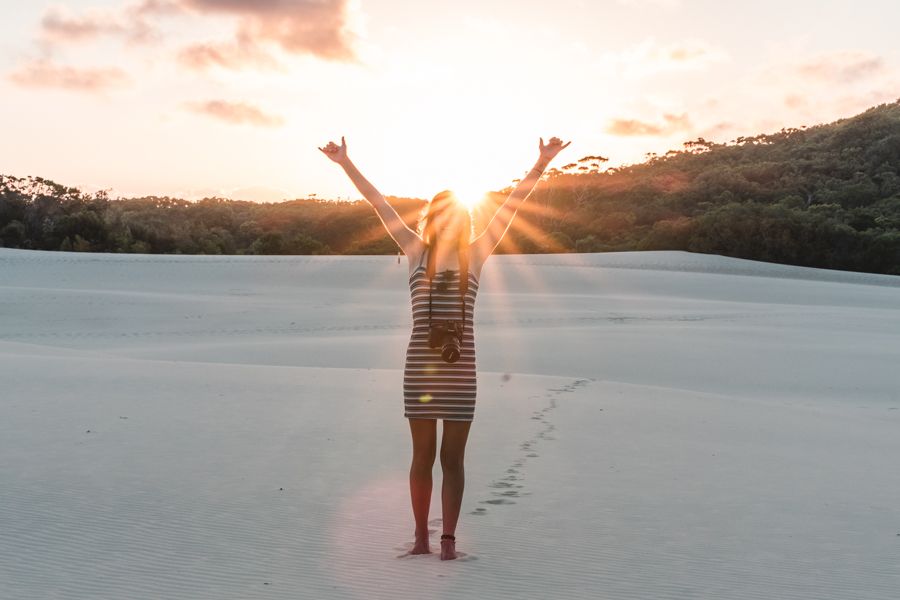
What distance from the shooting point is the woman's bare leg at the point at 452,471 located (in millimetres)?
3986

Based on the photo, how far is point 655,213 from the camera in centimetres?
6850

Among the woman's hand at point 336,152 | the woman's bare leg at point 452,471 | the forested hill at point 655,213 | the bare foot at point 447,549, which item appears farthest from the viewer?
the forested hill at point 655,213

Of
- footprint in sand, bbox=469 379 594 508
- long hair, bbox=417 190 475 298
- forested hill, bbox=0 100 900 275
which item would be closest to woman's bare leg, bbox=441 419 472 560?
long hair, bbox=417 190 475 298

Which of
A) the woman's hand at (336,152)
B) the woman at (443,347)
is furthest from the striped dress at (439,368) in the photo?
the woman's hand at (336,152)

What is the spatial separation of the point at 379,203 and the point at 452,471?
50.9 inches

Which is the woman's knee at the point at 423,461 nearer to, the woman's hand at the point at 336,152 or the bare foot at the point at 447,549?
the bare foot at the point at 447,549

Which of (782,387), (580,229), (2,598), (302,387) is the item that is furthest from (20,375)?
(580,229)

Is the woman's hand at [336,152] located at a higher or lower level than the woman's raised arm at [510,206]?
higher

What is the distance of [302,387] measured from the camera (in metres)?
10.0

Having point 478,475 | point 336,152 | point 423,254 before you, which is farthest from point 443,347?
point 478,475

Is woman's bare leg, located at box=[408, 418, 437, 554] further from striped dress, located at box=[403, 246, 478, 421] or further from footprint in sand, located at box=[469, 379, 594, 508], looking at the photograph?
footprint in sand, located at box=[469, 379, 594, 508]

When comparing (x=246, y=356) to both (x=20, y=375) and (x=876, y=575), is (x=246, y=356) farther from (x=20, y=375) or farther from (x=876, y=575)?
(x=876, y=575)

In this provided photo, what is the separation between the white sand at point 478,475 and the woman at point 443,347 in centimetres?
36

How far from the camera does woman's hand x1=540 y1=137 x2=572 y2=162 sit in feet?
14.9
